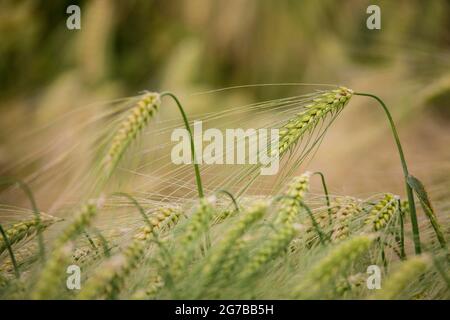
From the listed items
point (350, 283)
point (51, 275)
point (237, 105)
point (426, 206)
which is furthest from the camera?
point (237, 105)

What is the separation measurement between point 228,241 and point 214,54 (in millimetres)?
1671

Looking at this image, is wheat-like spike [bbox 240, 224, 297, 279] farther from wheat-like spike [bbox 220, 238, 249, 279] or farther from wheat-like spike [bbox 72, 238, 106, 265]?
wheat-like spike [bbox 72, 238, 106, 265]

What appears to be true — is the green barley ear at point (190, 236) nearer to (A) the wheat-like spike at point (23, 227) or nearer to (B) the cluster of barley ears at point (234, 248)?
(B) the cluster of barley ears at point (234, 248)

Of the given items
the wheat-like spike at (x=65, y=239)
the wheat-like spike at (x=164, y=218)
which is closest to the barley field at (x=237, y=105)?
the wheat-like spike at (x=164, y=218)

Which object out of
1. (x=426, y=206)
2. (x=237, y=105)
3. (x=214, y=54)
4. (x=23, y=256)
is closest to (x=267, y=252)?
(x=426, y=206)

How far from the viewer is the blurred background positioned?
6.91 ft

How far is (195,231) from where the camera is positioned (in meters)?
0.63

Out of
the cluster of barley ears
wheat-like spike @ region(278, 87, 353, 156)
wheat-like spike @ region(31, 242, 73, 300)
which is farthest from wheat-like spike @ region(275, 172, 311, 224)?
wheat-like spike @ region(31, 242, 73, 300)

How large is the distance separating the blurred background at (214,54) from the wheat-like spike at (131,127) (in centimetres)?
131

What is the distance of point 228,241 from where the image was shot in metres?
0.62

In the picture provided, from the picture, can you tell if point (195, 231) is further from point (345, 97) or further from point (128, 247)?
point (345, 97)

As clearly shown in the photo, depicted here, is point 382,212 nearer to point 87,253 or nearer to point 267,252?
point 267,252

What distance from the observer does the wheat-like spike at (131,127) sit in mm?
667
